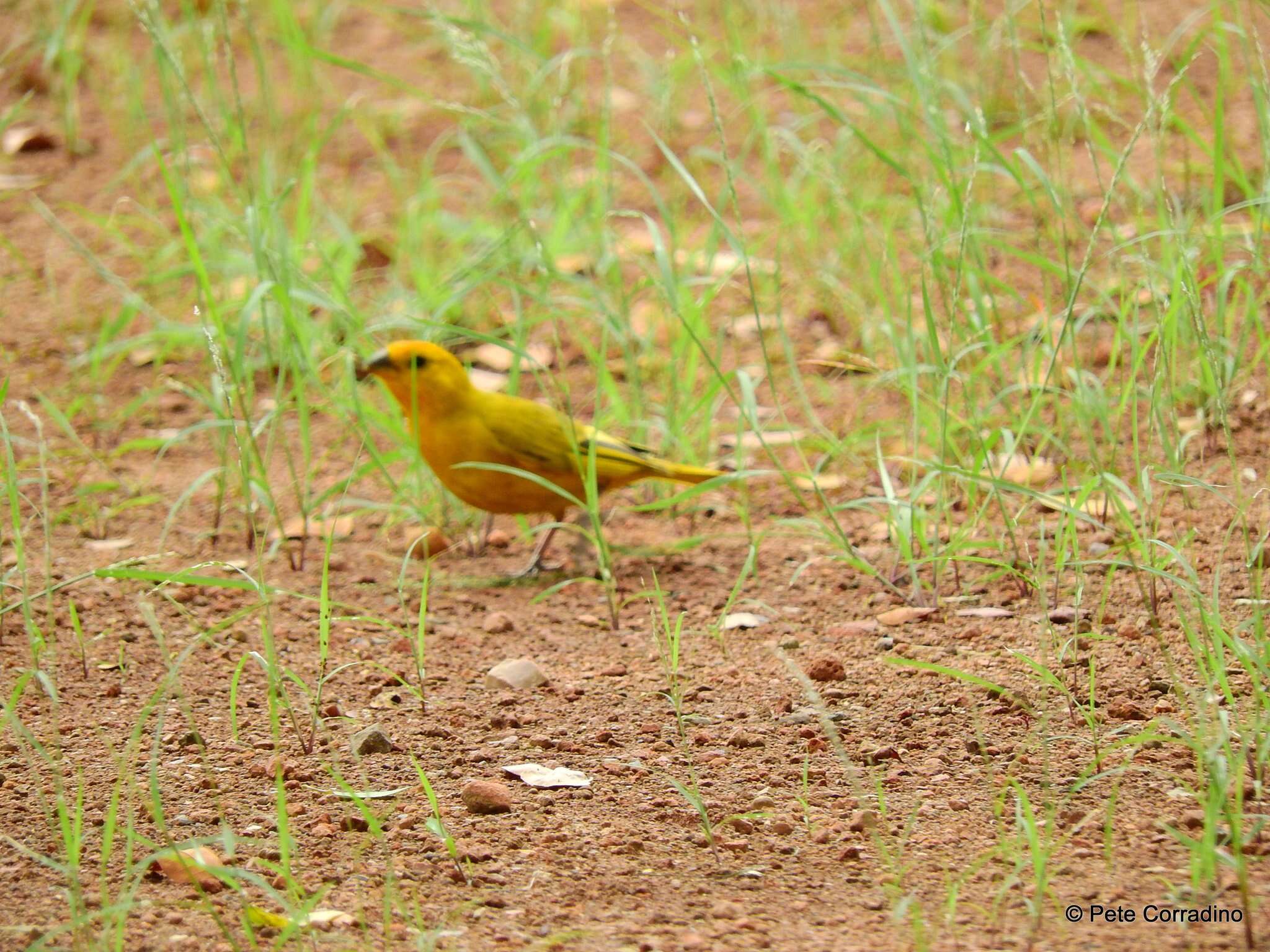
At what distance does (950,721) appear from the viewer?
2402mm

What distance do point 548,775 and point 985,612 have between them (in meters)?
1.03

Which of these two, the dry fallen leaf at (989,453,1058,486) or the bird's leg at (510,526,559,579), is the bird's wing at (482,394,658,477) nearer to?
the bird's leg at (510,526,559,579)

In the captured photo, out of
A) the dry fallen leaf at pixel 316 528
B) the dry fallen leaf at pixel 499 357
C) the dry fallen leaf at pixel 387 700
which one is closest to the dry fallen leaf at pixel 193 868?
the dry fallen leaf at pixel 387 700

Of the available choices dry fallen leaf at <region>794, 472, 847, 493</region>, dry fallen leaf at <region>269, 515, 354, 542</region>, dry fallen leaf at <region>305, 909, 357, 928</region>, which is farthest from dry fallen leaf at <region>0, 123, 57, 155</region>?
dry fallen leaf at <region>305, 909, 357, 928</region>

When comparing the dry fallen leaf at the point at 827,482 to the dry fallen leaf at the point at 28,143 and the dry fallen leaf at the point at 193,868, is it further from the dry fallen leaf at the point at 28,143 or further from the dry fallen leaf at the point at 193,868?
the dry fallen leaf at the point at 28,143

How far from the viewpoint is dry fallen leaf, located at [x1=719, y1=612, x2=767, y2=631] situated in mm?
2979

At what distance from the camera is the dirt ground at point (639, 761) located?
1.84m

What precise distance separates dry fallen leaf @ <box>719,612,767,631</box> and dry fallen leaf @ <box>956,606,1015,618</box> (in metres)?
0.41

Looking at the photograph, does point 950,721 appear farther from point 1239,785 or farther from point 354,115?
point 354,115

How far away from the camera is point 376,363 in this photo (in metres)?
3.63

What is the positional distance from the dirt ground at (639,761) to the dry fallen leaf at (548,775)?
0.8 inches

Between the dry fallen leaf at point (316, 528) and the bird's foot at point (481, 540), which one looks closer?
the dry fallen leaf at point (316, 528)

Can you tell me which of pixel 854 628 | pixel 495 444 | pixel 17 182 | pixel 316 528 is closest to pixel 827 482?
pixel 495 444

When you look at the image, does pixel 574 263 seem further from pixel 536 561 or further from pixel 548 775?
pixel 548 775
